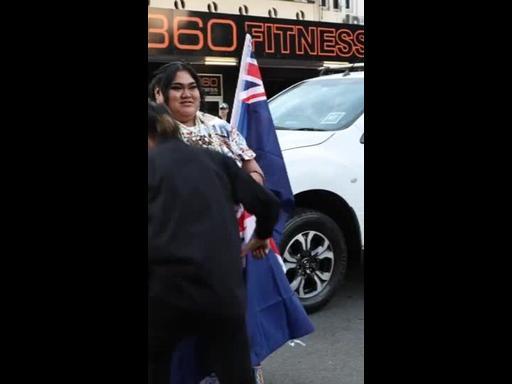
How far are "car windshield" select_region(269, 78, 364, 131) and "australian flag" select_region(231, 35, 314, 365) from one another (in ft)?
7.30

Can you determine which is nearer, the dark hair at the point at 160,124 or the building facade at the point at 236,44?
the dark hair at the point at 160,124

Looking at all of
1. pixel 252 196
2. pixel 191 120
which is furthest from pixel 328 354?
pixel 252 196

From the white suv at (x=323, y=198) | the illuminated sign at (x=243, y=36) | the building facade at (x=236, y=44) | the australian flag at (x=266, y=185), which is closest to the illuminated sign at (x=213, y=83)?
the building facade at (x=236, y=44)

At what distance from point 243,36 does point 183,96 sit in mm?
15541

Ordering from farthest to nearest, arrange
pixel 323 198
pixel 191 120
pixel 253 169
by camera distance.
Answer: pixel 323 198, pixel 253 169, pixel 191 120

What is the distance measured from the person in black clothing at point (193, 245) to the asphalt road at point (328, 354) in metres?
1.61

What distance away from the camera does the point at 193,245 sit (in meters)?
2.30

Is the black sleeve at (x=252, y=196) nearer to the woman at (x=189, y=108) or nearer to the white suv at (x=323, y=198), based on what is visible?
the woman at (x=189, y=108)

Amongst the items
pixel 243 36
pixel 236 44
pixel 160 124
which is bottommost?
pixel 160 124

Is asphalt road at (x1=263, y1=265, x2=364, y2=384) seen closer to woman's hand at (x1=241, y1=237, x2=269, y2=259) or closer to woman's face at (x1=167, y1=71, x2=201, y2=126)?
woman's hand at (x1=241, y1=237, x2=269, y2=259)

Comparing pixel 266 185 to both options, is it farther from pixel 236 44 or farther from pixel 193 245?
pixel 236 44

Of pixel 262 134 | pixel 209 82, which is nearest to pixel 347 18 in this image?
pixel 209 82

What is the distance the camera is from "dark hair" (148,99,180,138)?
2287 millimetres

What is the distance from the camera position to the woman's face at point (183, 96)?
113 inches
